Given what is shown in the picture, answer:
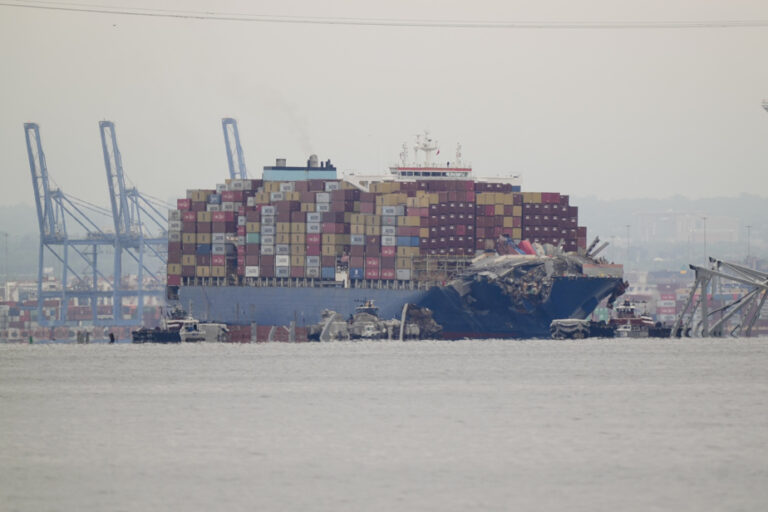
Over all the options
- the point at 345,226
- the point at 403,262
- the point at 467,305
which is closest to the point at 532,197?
the point at 467,305

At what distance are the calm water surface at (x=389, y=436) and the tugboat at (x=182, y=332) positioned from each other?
84.1 feet

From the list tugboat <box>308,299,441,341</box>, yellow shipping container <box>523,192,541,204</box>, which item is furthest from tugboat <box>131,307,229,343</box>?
yellow shipping container <box>523,192,541,204</box>

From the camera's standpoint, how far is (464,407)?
56.6m

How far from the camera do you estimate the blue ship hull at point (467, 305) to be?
99250 millimetres

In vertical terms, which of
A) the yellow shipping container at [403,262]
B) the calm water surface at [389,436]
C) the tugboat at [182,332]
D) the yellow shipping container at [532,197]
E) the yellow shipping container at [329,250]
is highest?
the yellow shipping container at [532,197]

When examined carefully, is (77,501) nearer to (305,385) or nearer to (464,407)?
(464,407)

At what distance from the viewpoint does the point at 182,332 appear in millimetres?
107750

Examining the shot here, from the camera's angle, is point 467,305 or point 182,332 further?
point 182,332

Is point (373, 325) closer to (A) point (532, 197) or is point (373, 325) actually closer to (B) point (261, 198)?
(A) point (532, 197)

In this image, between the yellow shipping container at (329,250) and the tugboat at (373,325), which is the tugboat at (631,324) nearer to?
the tugboat at (373,325)

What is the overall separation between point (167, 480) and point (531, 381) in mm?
31547

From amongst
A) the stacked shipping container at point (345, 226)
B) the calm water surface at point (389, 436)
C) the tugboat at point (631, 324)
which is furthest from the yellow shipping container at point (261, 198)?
the calm water surface at point (389, 436)

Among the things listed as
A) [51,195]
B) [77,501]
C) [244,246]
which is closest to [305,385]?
[77,501]

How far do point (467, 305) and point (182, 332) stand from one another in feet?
70.9
